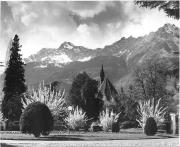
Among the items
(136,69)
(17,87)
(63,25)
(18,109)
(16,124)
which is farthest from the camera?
(136,69)

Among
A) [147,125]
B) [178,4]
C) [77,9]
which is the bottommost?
[147,125]

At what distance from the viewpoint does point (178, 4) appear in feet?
53.8

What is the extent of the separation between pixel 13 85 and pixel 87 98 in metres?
15.0

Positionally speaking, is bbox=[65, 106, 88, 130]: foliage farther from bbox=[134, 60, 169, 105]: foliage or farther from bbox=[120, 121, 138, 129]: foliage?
bbox=[134, 60, 169, 105]: foliage

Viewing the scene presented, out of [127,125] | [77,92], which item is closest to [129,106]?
[127,125]

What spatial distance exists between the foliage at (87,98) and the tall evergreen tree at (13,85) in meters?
12.2

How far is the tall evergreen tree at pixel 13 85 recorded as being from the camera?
51.2m

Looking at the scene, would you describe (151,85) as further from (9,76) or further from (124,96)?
(9,76)

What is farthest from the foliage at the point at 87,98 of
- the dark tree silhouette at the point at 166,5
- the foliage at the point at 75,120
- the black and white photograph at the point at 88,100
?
the dark tree silhouette at the point at 166,5

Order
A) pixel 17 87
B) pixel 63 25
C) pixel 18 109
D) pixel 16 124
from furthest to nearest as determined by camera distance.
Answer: pixel 17 87, pixel 18 109, pixel 16 124, pixel 63 25

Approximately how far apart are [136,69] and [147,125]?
26827mm

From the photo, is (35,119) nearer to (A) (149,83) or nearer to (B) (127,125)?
(B) (127,125)

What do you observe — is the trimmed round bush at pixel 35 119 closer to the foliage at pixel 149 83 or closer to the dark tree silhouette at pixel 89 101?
the foliage at pixel 149 83

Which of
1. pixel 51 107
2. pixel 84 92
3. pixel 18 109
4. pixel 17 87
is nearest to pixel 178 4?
pixel 51 107
